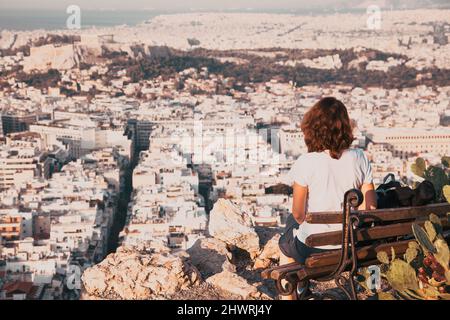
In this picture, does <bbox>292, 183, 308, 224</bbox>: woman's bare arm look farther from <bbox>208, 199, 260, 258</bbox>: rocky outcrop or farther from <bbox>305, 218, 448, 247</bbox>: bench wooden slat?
<bbox>208, 199, 260, 258</bbox>: rocky outcrop

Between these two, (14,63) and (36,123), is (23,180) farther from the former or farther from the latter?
(14,63)

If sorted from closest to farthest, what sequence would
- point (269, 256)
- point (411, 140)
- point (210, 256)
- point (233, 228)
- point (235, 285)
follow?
1. point (235, 285)
2. point (269, 256)
3. point (210, 256)
4. point (233, 228)
5. point (411, 140)

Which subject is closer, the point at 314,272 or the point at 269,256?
the point at 314,272

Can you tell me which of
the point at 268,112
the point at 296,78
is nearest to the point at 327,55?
the point at 296,78

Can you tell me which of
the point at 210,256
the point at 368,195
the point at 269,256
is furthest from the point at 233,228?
the point at 368,195

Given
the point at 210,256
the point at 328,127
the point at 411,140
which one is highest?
the point at 328,127

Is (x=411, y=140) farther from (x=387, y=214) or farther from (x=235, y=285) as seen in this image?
(x=387, y=214)

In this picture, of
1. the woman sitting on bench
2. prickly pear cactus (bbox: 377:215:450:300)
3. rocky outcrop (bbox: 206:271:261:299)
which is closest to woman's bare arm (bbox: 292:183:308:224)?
the woman sitting on bench
